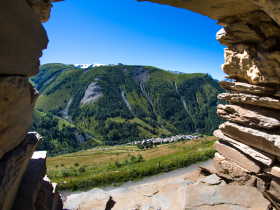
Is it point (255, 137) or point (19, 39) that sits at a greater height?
point (19, 39)

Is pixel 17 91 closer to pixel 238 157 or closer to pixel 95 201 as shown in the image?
pixel 95 201

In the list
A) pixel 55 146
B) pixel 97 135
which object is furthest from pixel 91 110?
pixel 55 146

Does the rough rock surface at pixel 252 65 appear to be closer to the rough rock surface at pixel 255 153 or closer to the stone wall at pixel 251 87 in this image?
the stone wall at pixel 251 87

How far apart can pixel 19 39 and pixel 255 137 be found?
10.6 meters

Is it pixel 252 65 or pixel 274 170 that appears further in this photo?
pixel 252 65

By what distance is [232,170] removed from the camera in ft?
33.7

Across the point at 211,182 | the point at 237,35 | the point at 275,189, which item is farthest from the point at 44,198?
the point at 237,35

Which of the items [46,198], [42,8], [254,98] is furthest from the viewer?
[254,98]

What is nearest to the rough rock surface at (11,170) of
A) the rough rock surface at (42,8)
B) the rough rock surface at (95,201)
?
the rough rock surface at (42,8)

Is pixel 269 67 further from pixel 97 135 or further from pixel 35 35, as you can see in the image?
pixel 97 135

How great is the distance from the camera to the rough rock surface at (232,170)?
31.2 feet

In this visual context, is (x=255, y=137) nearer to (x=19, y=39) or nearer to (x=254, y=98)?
(x=254, y=98)

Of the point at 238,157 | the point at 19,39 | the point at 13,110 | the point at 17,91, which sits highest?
the point at 19,39

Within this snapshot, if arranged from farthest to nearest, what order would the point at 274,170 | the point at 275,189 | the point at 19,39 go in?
the point at 275,189
the point at 274,170
the point at 19,39
